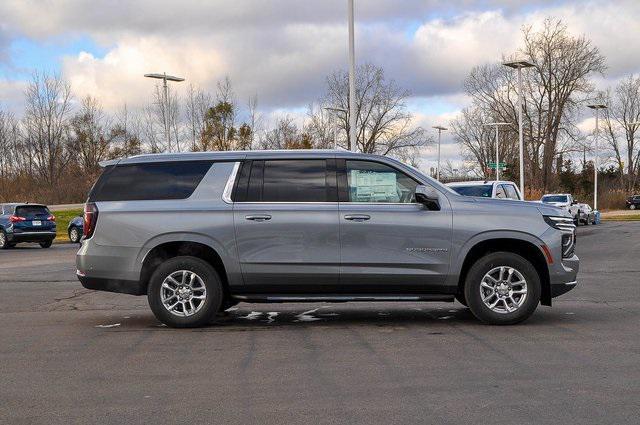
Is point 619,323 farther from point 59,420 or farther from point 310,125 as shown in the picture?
point 310,125

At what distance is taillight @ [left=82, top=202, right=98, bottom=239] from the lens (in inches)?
363

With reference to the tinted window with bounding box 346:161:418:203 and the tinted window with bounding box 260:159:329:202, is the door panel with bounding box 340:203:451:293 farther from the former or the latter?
the tinted window with bounding box 260:159:329:202

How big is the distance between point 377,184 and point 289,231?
3.71 feet

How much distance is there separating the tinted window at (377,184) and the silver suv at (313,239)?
1 centimetres

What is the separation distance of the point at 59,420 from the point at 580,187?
90.8 meters

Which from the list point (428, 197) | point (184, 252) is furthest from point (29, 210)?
point (428, 197)

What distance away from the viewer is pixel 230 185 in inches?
360

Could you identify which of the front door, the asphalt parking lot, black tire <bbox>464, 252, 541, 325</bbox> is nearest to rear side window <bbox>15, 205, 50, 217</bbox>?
the asphalt parking lot

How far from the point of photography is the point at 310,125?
54500 mm

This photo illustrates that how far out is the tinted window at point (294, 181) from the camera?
905 cm

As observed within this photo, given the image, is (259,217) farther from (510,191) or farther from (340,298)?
(510,191)

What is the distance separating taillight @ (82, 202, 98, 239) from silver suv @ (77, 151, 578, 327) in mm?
19

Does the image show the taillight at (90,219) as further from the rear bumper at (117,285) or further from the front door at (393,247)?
the front door at (393,247)

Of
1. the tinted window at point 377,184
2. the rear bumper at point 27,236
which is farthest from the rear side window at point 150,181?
the rear bumper at point 27,236
